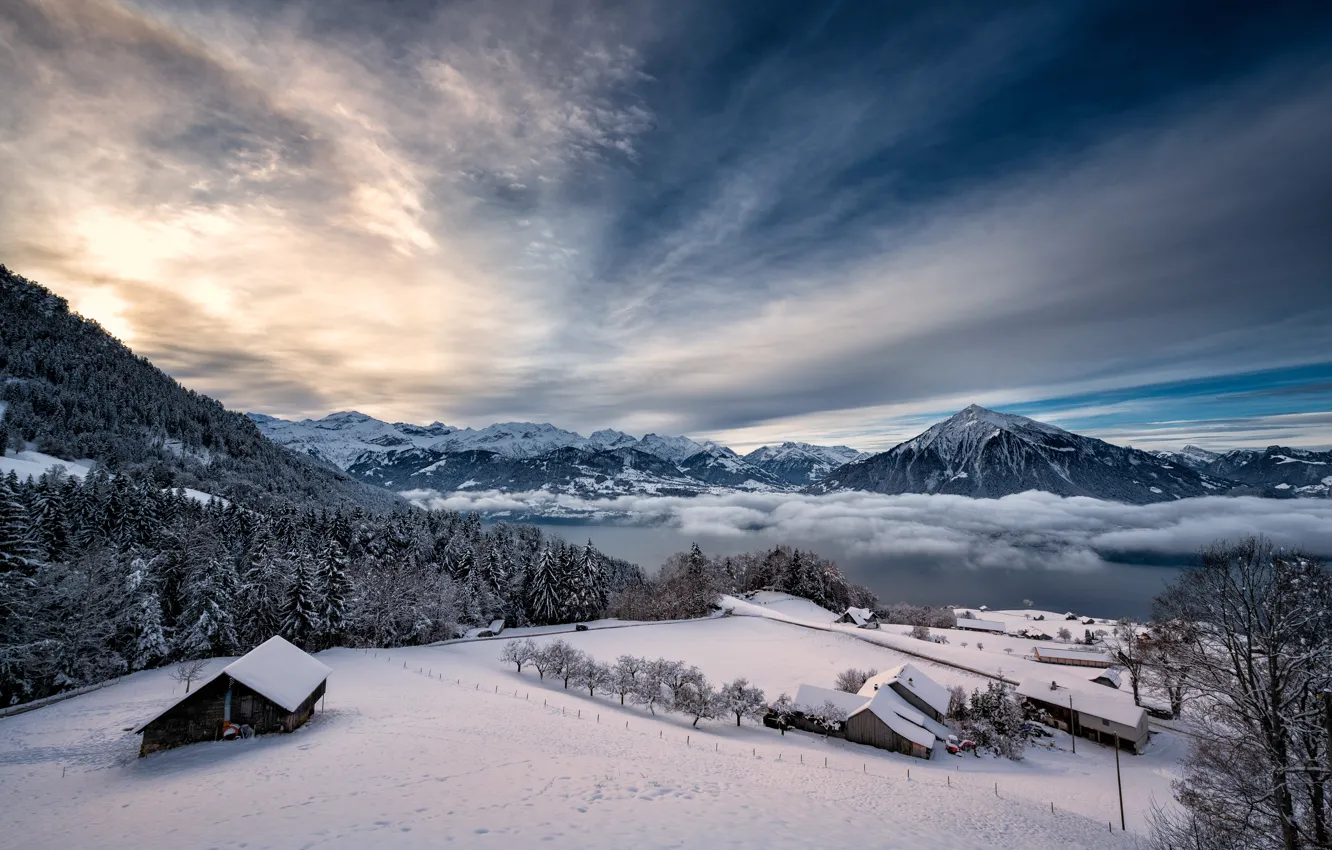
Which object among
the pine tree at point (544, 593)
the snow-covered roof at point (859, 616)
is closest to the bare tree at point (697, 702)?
the pine tree at point (544, 593)

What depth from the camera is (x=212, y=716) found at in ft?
90.0

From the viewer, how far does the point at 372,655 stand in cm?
5403

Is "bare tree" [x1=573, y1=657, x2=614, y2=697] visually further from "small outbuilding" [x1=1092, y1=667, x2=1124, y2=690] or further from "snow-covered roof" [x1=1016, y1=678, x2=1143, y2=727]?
"small outbuilding" [x1=1092, y1=667, x2=1124, y2=690]

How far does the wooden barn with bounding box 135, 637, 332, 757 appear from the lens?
26.2 m

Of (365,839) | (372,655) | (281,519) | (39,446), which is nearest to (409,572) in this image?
(372,655)

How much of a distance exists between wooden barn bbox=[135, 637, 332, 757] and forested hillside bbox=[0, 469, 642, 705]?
2046 cm

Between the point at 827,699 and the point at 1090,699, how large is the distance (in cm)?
2414

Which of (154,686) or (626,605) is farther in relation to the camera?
(626,605)

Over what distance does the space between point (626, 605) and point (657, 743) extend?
59337 millimetres

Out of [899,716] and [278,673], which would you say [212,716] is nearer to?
[278,673]

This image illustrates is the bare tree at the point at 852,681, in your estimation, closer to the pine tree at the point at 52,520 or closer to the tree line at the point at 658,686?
the tree line at the point at 658,686

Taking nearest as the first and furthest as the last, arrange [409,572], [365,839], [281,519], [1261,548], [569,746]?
1. [365,839]
2. [1261,548]
3. [569,746]
4. [409,572]
5. [281,519]

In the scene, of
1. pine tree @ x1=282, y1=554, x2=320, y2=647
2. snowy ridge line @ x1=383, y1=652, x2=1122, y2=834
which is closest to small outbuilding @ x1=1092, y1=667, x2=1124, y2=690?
snowy ridge line @ x1=383, y1=652, x2=1122, y2=834

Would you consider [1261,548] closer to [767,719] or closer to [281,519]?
[767,719]
